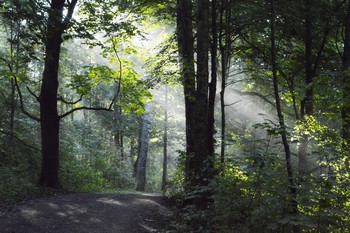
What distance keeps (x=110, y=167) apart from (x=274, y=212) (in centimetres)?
1796

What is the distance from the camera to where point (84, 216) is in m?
8.41

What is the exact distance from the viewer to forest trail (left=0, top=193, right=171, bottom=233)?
7.32m

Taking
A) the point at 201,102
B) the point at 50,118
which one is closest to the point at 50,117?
the point at 50,118

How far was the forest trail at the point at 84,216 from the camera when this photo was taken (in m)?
7.32

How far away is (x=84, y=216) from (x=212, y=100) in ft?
14.0

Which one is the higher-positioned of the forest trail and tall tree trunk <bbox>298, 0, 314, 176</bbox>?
tall tree trunk <bbox>298, 0, 314, 176</bbox>

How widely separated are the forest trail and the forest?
27.3 inches

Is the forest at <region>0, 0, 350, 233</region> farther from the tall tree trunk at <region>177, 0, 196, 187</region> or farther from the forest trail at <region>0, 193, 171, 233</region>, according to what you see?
the forest trail at <region>0, 193, 171, 233</region>

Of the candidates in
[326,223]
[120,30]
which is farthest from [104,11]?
[326,223]

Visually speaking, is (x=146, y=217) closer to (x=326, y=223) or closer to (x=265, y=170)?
(x=265, y=170)

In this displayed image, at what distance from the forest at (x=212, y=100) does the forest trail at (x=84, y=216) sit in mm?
694

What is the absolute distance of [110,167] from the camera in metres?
22.2

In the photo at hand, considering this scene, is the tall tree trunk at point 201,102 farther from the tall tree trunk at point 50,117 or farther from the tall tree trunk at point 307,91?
the tall tree trunk at point 50,117

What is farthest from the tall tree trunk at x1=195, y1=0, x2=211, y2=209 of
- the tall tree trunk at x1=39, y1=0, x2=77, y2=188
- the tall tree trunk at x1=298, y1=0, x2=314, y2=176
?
the tall tree trunk at x1=39, y1=0, x2=77, y2=188
